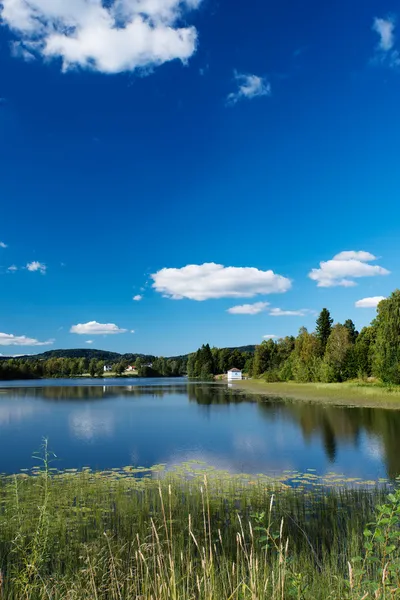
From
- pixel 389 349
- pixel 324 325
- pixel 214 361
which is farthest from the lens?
pixel 214 361

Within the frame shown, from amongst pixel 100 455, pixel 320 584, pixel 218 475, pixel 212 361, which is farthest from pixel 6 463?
pixel 212 361

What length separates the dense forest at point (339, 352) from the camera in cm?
4362

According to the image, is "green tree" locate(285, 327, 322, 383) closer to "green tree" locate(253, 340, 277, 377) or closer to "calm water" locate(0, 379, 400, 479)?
"green tree" locate(253, 340, 277, 377)

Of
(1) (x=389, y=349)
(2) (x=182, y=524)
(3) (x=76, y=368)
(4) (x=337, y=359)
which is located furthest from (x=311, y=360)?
(3) (x=76, y=368)

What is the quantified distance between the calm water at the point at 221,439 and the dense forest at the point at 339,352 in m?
12.4

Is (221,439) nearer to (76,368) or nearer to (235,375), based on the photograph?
(235,375)

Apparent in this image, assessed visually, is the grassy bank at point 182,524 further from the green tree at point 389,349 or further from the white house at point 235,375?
the white house at point 235,375

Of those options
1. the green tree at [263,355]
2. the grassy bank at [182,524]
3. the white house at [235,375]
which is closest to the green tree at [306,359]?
the green tree at [263,355]

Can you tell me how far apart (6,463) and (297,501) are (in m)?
11.2

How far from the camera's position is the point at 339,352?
63188 millimetres

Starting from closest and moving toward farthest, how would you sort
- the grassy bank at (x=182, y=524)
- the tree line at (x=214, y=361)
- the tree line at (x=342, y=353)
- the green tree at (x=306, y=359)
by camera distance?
the grassy bank at (x=182, y=524), the tree line at (x=342, y=353), the green tree at (x=306, y=359), the tree line at (x=214, y=361)

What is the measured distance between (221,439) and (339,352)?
45405 millimetres

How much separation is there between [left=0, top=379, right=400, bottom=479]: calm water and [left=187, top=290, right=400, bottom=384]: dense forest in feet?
40.6

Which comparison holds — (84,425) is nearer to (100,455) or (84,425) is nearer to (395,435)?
(100,455)
